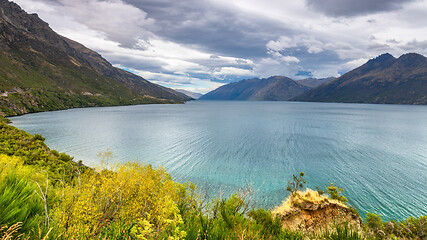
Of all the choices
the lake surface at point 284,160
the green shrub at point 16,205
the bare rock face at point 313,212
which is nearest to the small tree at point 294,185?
the lake surface at point 284,160

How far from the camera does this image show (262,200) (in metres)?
29.8

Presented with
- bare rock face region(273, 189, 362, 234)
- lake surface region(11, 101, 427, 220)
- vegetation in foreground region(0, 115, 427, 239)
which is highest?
vegetation in foreground region(0, 115, 427, 239)

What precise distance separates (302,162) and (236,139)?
1109 inches

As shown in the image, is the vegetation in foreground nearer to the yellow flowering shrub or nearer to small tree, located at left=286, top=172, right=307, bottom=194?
the yellow flowering shrub

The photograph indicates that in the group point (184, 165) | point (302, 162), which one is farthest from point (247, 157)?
point (184, 165)

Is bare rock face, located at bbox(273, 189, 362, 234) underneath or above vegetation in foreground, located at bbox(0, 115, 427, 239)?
underneath

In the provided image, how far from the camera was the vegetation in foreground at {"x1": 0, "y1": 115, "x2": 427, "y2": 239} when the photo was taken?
198 inches

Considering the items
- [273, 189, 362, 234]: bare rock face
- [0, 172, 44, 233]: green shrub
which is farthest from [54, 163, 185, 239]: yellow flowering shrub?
[273, 189, 362, 234]: bare rock face

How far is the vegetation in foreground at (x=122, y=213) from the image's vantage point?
198 inches

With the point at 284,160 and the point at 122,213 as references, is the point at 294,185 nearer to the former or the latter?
the point at 122,213

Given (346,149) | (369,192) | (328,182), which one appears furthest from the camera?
(346,149)

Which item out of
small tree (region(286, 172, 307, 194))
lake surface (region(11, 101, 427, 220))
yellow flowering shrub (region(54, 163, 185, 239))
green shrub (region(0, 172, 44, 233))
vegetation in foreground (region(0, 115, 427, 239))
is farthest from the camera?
lake surface (region(11, 101, 427, 220))

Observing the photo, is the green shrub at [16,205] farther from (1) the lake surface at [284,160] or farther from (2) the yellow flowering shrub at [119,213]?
(1) the lake surface at [284,160]

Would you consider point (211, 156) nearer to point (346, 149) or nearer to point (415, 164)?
point (346, 149)
